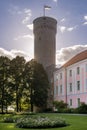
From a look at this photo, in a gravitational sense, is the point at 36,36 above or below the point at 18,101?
above

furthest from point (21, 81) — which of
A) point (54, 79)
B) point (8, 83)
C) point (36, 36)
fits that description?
point (36, 36)

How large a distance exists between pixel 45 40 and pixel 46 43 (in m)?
0.73

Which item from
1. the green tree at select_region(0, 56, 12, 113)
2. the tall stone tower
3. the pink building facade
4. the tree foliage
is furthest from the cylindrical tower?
the green tree at select_region(0, 56, 12, 113)

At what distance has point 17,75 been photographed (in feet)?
182

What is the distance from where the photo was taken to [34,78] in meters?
55.4

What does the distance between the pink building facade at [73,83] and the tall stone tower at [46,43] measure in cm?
535

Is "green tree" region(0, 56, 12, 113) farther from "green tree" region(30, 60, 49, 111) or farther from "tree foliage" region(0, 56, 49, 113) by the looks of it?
"green tree" region(30, 60, 49, 111)

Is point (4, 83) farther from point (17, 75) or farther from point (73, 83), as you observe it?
point (73, 83)

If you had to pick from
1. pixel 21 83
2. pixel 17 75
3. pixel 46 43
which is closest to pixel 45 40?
pixel 46 43

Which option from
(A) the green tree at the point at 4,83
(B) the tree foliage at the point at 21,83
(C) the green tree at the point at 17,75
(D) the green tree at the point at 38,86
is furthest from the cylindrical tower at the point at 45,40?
(A) the green tree at the point at 4,83

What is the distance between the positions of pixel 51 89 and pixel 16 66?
10.4 meters

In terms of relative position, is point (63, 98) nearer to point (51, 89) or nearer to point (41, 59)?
point (51, 89)

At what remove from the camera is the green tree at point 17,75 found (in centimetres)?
5469

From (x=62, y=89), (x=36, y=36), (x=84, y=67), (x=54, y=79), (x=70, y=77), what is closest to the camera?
(x=84, y=67)
